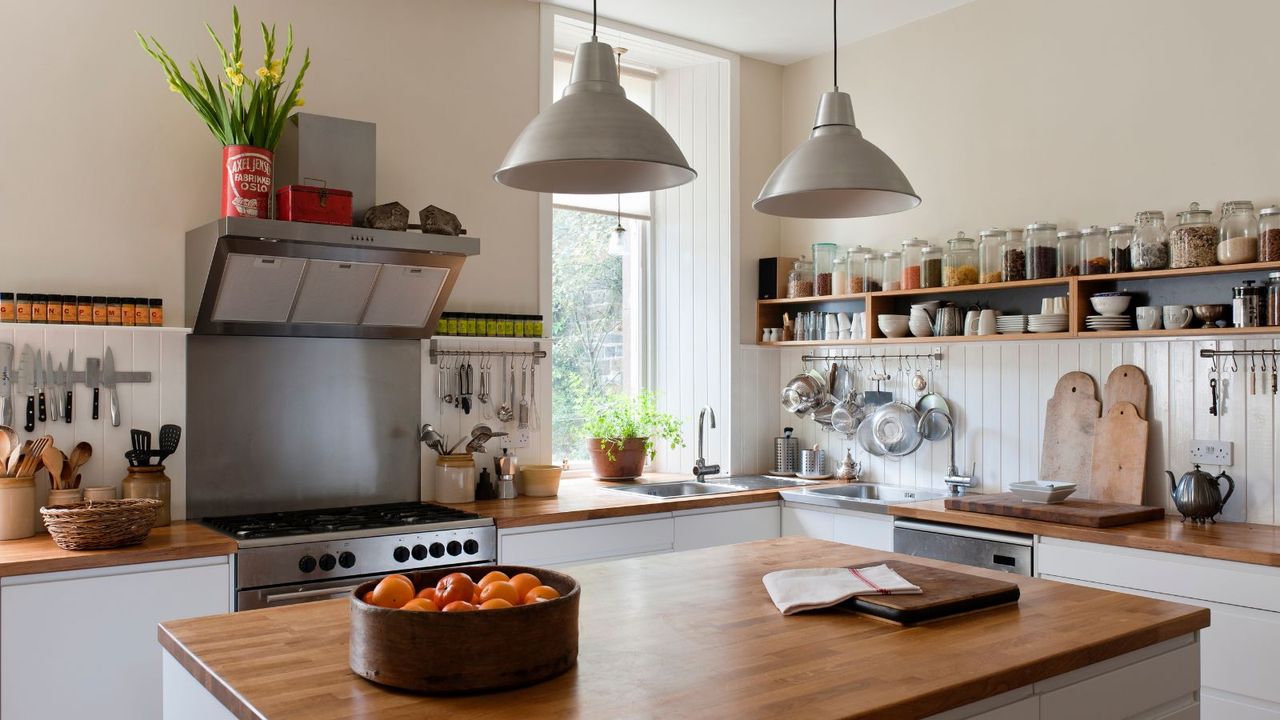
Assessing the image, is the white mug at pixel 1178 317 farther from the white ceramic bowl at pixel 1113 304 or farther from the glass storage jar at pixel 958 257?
the glass storage jar at pixel 958 257

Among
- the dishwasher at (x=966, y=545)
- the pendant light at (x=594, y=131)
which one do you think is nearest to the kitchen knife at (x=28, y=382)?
the pendant light at (x=594, y=131)

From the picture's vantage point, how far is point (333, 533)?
3.40 meters

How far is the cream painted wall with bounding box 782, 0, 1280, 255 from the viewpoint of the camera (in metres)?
3.77

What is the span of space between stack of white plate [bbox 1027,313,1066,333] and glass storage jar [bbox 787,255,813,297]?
4.34 feet

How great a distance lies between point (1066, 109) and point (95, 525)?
4000mm

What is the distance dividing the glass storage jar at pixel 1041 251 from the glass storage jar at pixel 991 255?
0.46 ft

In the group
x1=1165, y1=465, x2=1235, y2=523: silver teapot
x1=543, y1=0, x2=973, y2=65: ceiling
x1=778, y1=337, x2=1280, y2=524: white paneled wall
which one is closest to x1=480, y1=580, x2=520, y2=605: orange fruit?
x1=1165, y1=465, x2=1235, y2=523: silver teapot

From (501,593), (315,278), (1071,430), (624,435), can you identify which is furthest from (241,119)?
(1071,430)

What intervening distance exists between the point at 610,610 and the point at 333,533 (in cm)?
151

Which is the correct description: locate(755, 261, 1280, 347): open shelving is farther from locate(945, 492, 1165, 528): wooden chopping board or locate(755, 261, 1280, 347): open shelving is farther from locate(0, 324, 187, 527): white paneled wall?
locate(0, 324, 187, 527): white paneled wall

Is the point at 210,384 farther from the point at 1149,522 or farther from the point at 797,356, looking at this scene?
the point at 1149,522

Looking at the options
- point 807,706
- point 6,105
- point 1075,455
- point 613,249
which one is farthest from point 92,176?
point 1075,455

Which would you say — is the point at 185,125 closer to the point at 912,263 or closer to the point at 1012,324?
the point at 912,263

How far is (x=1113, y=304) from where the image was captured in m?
3.89
